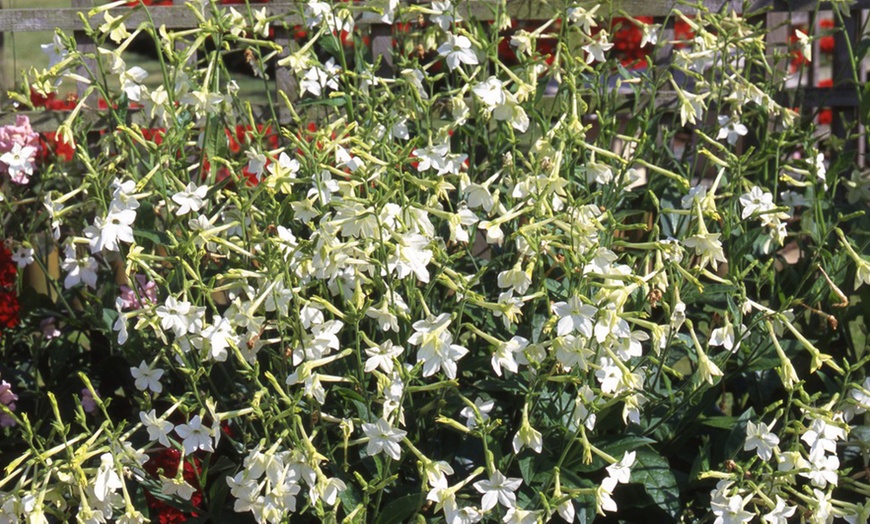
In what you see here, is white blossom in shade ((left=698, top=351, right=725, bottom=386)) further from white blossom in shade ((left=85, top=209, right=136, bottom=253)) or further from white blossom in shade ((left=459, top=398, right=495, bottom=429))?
white blossom in shade ((left=85, top=209, right=136, bottom=253))

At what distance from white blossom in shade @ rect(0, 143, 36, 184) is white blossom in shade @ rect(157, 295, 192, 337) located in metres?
1.00

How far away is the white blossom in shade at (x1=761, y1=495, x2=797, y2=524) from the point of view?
196 centimetres

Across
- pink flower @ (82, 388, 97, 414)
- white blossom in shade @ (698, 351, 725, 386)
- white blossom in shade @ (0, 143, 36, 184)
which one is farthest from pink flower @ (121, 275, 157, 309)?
white blossom in shade @ (698, 351, 725, 386)

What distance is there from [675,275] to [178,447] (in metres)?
1.05

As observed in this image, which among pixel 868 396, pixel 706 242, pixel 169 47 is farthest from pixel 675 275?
pixel 169 47

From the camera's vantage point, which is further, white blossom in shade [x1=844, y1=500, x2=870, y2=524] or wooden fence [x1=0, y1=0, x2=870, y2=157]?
wooden fence [x1=0, y1=0, x2=870, y2=157]

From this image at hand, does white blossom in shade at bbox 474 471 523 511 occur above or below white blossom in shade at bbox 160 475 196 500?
above

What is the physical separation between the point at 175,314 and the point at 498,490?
Result: 665 millimetres

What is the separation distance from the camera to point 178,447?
7.13 ft

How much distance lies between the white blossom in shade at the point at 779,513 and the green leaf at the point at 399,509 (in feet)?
2.11

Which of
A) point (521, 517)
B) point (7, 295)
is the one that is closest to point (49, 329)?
point (7, 295)

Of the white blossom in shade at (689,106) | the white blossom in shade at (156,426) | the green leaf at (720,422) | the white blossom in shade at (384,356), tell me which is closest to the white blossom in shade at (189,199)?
the white blossom in shade at (156,426)

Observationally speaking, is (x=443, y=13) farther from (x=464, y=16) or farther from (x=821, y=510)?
(x=821, y=510)

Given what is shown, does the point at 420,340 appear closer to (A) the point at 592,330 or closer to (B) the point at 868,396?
(A) the point at 592,330
